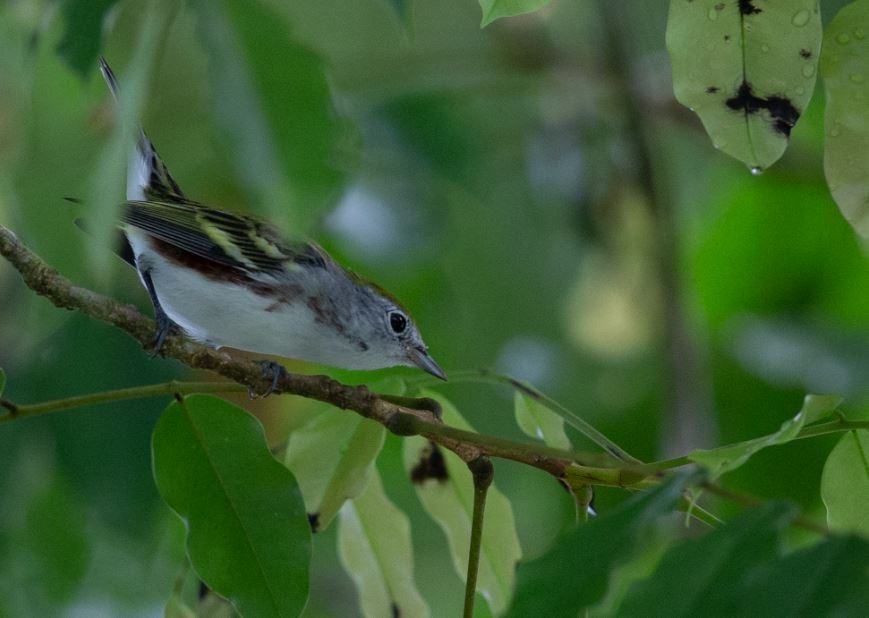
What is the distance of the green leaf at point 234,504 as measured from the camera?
1.48 m

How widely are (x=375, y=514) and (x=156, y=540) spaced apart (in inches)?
28.9

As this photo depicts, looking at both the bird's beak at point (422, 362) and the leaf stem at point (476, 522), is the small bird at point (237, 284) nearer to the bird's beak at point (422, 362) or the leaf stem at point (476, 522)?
the bird's beak at point (422, 362)

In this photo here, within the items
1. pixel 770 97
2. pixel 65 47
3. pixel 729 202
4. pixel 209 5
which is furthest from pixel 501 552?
pixel 729 202

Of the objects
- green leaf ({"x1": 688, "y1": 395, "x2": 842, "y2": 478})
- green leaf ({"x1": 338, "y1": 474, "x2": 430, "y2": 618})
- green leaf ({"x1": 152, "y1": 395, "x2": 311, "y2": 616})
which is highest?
green leaf ({"x1": 688, "y1": 395, "x2": 842, "y2": 478})

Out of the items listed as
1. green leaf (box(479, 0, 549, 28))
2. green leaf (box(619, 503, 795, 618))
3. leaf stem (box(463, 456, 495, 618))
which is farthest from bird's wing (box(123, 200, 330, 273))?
green leaf (box(619, 503, 795, 618))

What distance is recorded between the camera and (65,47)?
5.39ft

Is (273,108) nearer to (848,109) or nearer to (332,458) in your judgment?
(332,458)

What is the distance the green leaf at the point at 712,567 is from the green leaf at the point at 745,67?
0.44 m

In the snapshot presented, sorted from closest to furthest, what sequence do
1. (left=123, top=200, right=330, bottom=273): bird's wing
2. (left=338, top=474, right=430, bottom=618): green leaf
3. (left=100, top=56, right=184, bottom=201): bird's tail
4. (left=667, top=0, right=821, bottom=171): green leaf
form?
(left=667, top=0, right=821, bottom=171): green leaf
(left=338, top=474, right=430, bottom=618): green leaf
(left=123, top=200, right=330, bottom=273): bird's wing
(left=100, top=56, right=184, bottom=201): bird's tail

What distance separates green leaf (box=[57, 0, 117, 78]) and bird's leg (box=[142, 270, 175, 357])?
38cm

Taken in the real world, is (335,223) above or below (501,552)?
above

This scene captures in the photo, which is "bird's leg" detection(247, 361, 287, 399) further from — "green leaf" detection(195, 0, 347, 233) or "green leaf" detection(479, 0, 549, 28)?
"green leaf" detection(479, 0, 549, 28)

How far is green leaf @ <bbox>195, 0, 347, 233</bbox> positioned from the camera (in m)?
1.21

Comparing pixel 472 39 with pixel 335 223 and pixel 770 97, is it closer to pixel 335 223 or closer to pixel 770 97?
pixel 335 223
